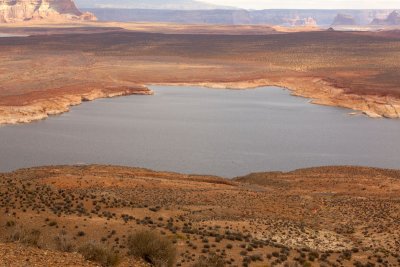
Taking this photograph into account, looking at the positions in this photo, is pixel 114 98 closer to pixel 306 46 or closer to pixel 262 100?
pixel 262 100

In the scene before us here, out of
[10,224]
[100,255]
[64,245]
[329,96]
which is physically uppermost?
[100,255]

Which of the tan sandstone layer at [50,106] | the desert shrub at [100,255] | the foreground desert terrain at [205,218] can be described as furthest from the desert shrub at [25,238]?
the tan sandstone layer at [50,106]

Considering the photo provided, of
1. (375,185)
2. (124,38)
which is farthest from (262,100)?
(124,38)

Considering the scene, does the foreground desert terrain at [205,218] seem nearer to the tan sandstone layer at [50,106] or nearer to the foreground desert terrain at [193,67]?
the tan sandstone layer at [50,106]

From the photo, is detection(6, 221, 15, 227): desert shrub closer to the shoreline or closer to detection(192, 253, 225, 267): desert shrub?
detection(192, 253, 225, 267): desert shrub

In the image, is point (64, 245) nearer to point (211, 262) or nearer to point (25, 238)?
point (25, 238)

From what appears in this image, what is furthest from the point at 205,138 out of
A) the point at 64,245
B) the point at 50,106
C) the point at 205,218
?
the point at 64,245

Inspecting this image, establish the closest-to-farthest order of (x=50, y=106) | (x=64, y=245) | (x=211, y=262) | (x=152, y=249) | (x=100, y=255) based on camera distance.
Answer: (x=100, y=255) → (x=64, y=245) → (x=211, y=262) → (x=152, y=249) → (x=50, y=106)
